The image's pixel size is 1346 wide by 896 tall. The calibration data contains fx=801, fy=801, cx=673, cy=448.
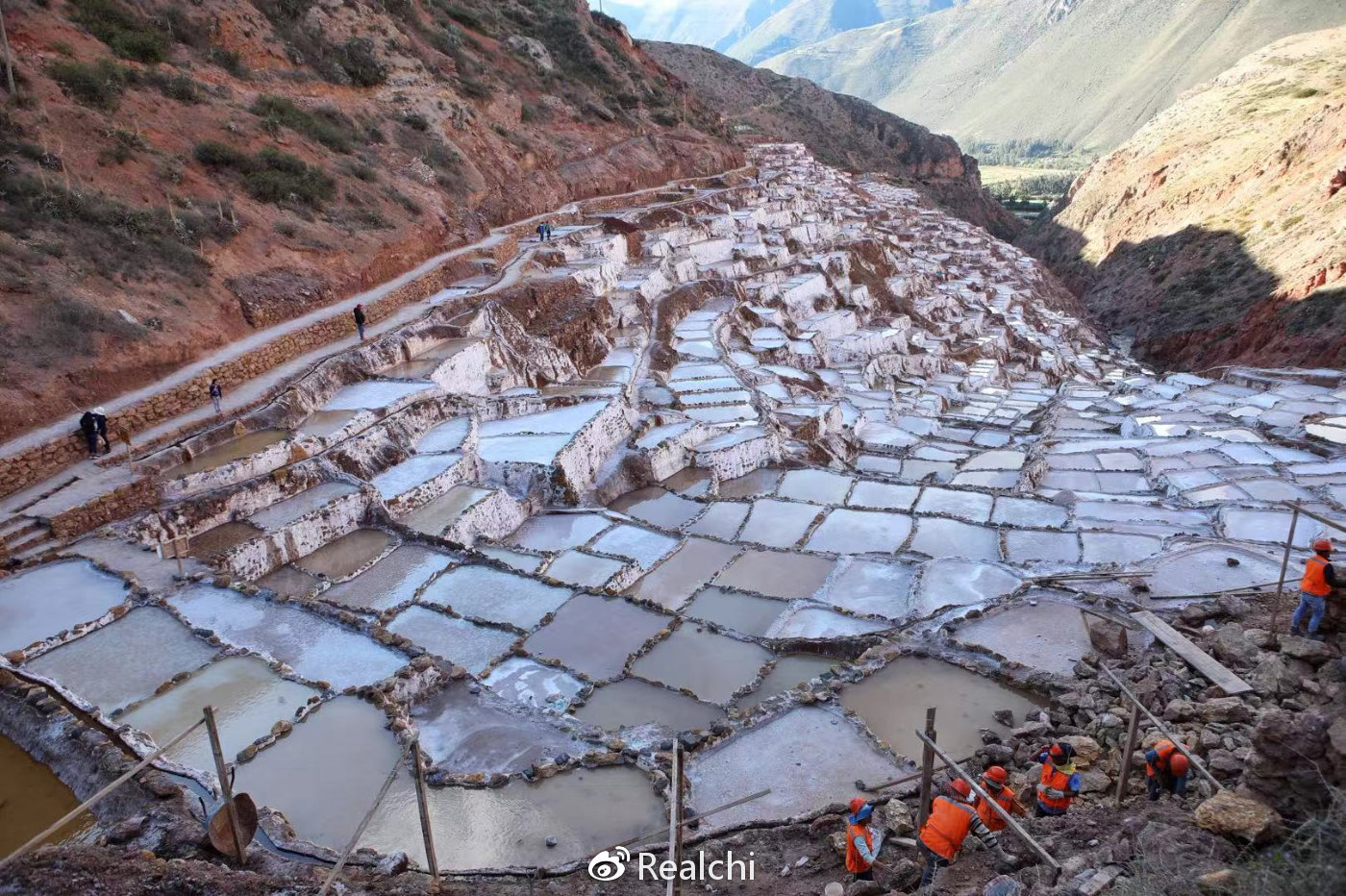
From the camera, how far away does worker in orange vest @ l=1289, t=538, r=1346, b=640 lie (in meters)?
6.43

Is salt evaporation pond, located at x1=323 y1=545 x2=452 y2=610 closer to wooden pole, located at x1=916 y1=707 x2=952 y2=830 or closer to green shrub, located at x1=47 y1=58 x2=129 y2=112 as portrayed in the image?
wooden pole, located at x1=916 y1=707 x2=952 y2=830

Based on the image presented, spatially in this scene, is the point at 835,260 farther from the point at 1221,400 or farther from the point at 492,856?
the point at 492,856

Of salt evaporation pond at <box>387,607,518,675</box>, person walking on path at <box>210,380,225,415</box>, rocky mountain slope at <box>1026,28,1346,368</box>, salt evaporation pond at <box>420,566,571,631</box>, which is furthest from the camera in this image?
rocky mountain slope at <box>1026,28,1346,368</box>

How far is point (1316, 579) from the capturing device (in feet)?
21.1

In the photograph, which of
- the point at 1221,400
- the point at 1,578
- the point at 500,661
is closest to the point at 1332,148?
the point at 1221,400

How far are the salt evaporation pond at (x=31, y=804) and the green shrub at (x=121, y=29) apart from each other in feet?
58.9

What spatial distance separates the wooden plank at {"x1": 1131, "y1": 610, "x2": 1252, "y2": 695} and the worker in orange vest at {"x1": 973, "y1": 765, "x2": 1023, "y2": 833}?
2.26 m

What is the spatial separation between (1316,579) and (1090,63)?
546 ft

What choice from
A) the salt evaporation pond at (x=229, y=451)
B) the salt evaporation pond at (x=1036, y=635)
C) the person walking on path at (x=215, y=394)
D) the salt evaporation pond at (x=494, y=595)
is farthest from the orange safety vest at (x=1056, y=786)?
the person walking on path at (x=215, y=394)

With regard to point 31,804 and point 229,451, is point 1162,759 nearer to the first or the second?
point 31,804

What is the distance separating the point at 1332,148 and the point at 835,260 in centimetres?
2326

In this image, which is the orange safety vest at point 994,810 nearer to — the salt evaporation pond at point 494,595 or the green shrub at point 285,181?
the salt evaporation pond at point 494,595

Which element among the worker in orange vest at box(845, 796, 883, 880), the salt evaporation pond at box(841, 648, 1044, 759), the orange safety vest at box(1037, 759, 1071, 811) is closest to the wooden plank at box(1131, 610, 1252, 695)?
the salt evaporation pond at box(841, 648, 1044, 759)

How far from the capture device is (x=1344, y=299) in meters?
27.2
